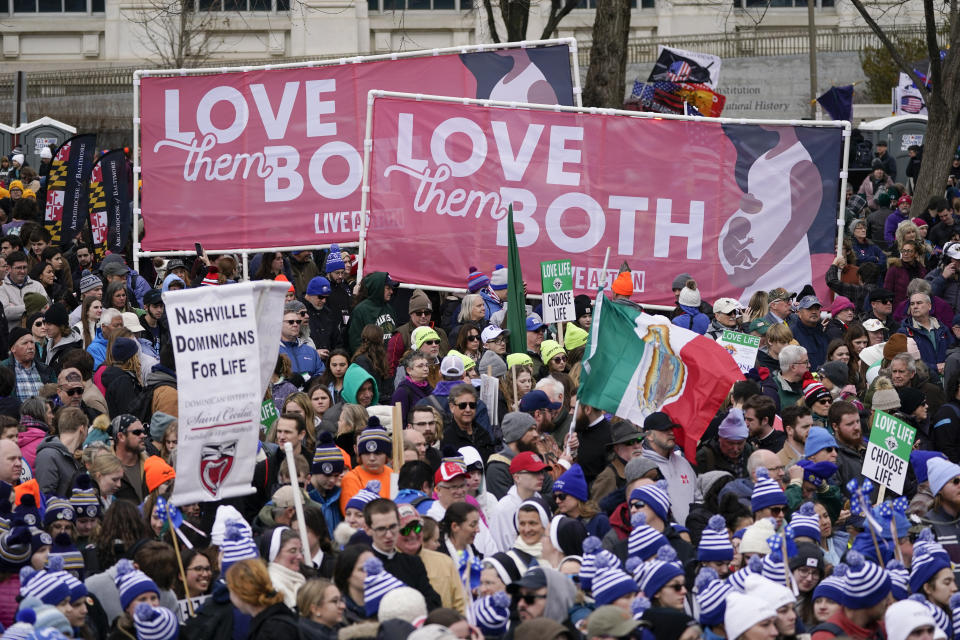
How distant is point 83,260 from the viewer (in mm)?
17078

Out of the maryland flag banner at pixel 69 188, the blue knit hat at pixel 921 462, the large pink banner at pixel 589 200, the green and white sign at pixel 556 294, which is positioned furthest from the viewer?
the maryland flag banner at pixel 69 188

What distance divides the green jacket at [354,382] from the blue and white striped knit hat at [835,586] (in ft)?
15.9

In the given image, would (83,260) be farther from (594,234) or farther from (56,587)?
(56,587)

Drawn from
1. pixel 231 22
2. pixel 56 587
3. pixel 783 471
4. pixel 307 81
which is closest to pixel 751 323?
pixel 783 471

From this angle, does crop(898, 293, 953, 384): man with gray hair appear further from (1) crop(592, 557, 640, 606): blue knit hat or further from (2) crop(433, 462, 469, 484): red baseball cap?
(1) crop(592, 557, 640, 606): blue knit hat

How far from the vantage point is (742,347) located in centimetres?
1295

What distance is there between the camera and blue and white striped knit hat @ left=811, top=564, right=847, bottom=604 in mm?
7793

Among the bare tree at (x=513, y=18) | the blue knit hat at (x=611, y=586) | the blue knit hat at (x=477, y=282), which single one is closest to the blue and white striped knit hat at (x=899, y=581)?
the blue knit hat at (x=611, y=586)

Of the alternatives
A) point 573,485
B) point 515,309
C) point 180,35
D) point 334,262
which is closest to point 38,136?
point 180,35

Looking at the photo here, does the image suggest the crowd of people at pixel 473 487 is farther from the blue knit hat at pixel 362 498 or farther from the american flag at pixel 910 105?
the american flag at pixel 910 105

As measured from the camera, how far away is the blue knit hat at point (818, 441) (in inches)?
406

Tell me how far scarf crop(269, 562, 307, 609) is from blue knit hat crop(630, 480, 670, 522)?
1913mm

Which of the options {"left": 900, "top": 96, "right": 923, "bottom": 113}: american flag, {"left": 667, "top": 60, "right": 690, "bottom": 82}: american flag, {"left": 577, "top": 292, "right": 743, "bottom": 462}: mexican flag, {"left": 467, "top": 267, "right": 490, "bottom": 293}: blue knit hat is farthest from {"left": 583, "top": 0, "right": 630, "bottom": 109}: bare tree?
{"left": 577, "top": 292, "right": 743, "bottom": 462}: mexican flag

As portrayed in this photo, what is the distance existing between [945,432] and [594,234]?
5.20 meters
